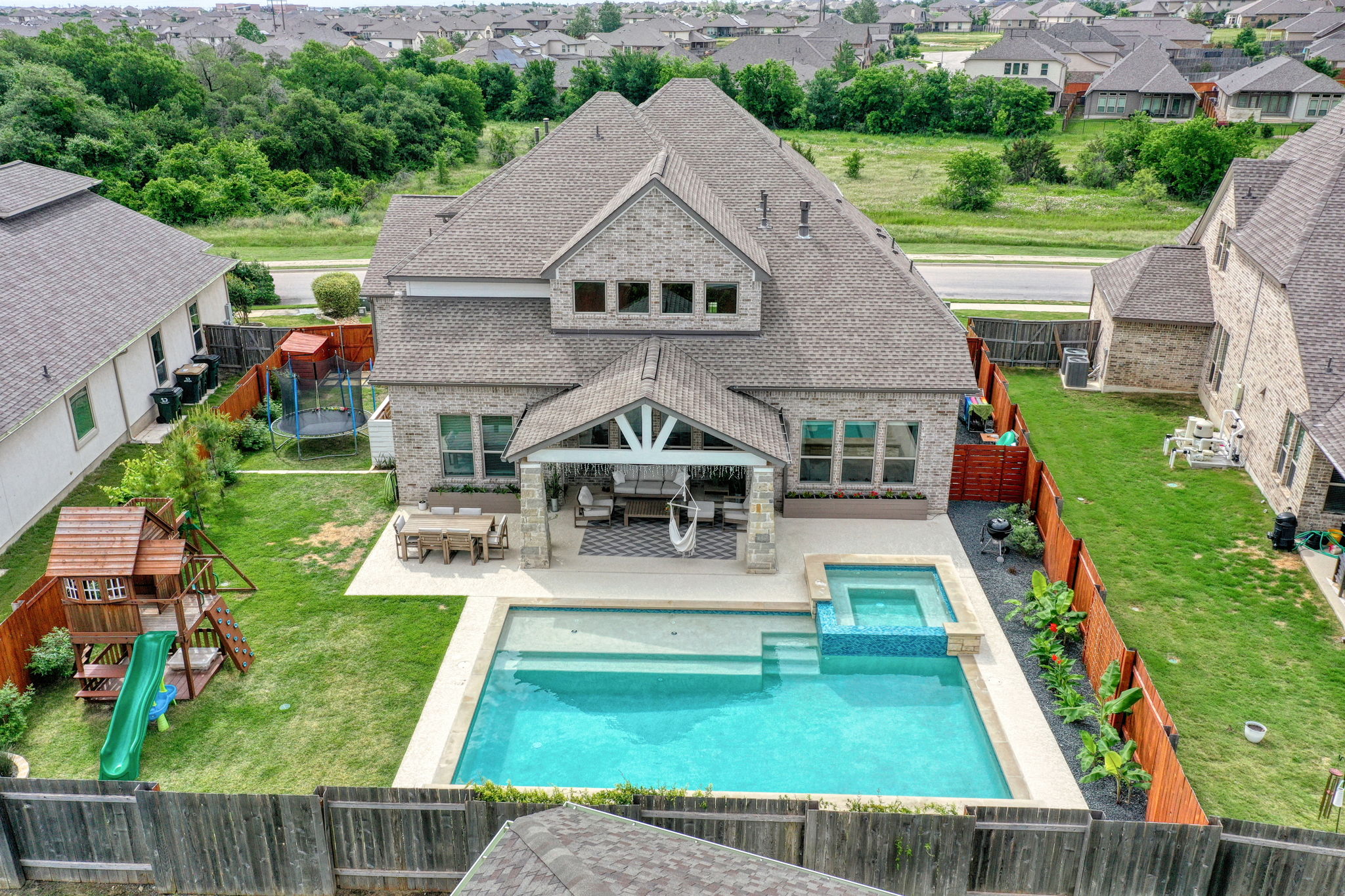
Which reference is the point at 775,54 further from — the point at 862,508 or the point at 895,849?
the point at 895,849

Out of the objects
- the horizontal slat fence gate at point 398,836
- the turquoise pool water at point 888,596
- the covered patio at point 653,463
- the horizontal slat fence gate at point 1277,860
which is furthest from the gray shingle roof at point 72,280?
the horizontal slat fence gate at point 1277,860

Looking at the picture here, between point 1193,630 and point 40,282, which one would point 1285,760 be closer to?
point 1193,630

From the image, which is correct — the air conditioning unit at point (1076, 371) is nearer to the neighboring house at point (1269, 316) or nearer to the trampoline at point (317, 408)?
the neighboring house at point (1269, 316)

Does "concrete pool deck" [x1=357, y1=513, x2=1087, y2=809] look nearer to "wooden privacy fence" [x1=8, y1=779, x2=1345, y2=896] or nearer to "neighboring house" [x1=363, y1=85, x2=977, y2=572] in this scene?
"neighboring house" [x1=363, y1=85, x2=977, y2=572]

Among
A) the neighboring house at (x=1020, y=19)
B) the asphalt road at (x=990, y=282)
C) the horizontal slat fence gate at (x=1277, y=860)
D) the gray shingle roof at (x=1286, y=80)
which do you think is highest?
the neighboring house at (x=1020, y=19)

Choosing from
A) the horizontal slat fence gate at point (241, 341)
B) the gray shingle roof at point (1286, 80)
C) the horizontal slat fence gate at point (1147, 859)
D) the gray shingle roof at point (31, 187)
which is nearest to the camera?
the horizontal slat fence gate at point (1147, 859)

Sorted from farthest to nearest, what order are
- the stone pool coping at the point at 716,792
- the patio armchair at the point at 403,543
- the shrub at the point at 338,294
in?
the shrub at the point at 338,294, the patio armchair at the point at 403,543, the stone pool coping at the point at 716,792
